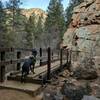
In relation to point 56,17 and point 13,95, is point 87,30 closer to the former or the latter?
point 13,95

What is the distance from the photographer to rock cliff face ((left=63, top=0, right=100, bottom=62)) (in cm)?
2143

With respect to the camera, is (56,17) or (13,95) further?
(56,17)

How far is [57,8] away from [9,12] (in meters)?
11.4

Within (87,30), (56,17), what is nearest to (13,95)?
(87,30)

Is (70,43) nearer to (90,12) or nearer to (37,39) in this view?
(90,12)

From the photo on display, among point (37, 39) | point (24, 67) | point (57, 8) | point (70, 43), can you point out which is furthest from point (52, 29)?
point (24, 67)

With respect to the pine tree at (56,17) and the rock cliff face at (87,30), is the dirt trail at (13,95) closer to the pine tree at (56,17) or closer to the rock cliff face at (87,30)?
the rock cliff face at (87,30)

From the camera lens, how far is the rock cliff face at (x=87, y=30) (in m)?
21.4

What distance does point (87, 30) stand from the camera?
75.8 ft

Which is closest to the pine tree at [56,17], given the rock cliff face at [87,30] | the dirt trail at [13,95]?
the rock cliff face at [87,30]

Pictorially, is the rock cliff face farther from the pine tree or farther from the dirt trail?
the dirt trail

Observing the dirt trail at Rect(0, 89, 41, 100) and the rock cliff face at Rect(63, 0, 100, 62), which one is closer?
the dirt trail at Rect(0, 89, 41, 100)

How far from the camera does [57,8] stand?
4347 centimetres

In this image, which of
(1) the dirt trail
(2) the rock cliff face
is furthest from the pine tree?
(1) the dirt trail
